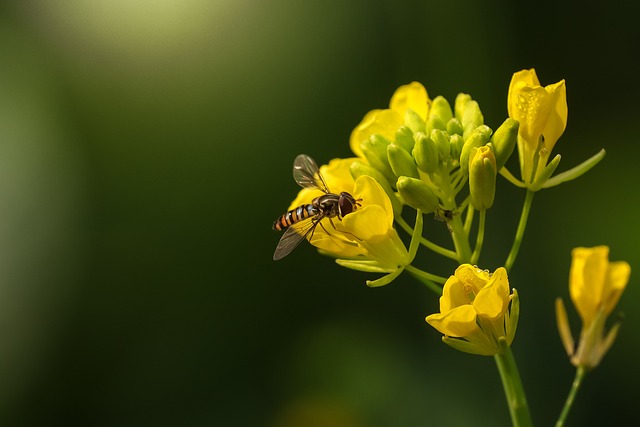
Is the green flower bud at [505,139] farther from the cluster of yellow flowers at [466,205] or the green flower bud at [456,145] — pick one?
the green flower bud at [456,145]

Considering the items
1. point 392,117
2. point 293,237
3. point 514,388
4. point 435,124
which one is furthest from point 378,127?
point 514,388

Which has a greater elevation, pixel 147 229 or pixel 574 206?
pixel 147 229

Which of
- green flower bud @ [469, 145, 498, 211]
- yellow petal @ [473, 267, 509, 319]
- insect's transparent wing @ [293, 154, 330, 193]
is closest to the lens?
yellow petal @ [473, 267, 509, 319]

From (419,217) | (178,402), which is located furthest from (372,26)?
(419,217)

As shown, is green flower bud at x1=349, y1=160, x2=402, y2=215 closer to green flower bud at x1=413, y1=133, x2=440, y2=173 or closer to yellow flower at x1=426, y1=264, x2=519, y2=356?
green flower bud at x1=413, y1=133, x2=440, y2=173

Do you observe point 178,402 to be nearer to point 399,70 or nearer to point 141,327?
point 141,327

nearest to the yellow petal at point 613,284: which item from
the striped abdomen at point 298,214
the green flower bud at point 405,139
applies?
the green flower bud at point 405,139

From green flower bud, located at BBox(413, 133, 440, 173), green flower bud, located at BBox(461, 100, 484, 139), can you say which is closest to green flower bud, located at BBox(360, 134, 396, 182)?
green flower bud, located at BBox(413, 133, 440, 173)
